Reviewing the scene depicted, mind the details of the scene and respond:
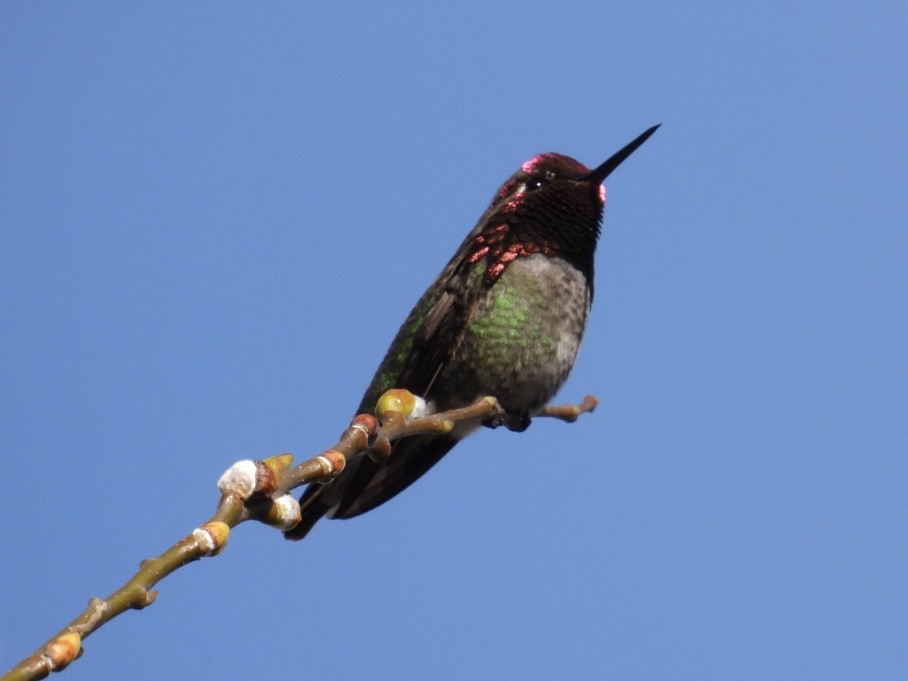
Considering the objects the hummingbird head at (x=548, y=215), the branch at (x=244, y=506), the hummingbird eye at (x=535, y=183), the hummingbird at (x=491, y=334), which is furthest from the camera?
the hummingbird eye at (x=535, y=183)

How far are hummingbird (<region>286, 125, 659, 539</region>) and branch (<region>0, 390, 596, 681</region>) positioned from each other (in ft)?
5.13

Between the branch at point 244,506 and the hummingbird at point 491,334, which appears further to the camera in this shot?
the hummingbird at point 491,334

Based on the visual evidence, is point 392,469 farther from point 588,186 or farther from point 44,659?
point 44,659

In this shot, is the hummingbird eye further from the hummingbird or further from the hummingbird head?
the hummingbird

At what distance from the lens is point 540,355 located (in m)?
4.20

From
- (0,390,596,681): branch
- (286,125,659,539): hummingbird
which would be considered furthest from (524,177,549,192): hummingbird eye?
(0,390,596,681): branch

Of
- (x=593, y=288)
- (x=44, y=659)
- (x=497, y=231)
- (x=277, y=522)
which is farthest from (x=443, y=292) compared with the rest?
(x=44, y=659)

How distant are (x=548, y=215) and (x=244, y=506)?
3.15 metres

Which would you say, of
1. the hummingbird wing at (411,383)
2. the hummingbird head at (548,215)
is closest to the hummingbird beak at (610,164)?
the hummingbird head at (548,215)

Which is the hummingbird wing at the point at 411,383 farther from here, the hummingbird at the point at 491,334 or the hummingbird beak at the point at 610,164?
the hummingbird beak at the point at 610,164

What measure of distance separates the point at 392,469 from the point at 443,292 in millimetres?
731

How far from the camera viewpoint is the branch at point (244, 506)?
3.68ft

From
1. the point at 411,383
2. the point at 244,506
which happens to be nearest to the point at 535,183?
the point at 411,383

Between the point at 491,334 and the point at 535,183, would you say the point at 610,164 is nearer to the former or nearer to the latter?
the point at 535,183
